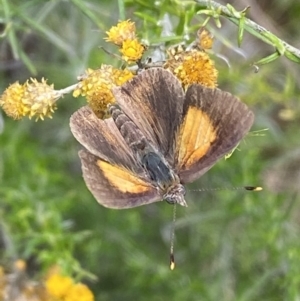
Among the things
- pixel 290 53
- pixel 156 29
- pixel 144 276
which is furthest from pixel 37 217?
pixel 290 53

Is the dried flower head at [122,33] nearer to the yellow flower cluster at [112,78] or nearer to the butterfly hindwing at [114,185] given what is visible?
the yellow flower cluster at [112,78]

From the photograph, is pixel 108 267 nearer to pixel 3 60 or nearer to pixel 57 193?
pixel 57 193

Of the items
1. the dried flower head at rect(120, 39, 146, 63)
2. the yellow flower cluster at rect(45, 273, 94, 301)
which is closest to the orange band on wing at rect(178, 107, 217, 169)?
the dried flower head at rect(120, 39, 146, 63)

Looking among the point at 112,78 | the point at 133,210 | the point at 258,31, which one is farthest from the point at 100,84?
the point at 133,210

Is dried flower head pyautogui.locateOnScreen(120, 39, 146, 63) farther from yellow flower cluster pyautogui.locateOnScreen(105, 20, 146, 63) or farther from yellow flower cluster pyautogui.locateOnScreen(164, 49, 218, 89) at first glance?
yellow flower cluster pyautogui.locateOnScreen(164, 49, 218, 89)

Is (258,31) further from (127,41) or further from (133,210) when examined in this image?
(133,210)

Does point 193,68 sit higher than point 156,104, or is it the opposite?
point 193,68
